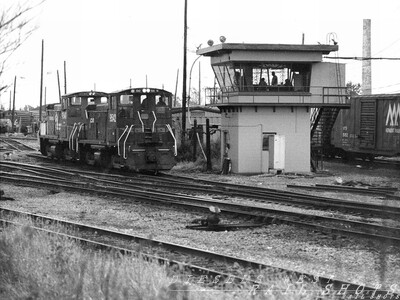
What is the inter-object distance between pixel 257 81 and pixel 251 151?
3.15 meters

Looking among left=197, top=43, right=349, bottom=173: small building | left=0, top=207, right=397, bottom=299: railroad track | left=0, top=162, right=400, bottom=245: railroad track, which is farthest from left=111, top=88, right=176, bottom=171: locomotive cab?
left=0, top=207, right=397, bottom=299: railroad track

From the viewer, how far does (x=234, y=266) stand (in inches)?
390

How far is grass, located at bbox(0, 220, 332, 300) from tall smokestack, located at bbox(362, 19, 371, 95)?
44.2 m

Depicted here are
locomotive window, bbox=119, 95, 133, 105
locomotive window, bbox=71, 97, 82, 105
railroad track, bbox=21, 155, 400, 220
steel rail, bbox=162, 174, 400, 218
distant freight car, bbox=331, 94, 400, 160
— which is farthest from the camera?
locomotive window, bbox=71, 97, 82, 105

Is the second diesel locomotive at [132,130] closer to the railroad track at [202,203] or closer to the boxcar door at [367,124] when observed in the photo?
the railroad track at [202,203]

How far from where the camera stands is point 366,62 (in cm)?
5172

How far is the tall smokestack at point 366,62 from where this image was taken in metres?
51.6

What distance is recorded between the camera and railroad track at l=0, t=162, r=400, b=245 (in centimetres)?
1320

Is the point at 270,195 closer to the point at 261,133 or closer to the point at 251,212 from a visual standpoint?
the point at 251,212

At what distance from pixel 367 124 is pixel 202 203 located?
1825 centimetres

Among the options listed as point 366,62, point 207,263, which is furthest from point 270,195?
point 366,62

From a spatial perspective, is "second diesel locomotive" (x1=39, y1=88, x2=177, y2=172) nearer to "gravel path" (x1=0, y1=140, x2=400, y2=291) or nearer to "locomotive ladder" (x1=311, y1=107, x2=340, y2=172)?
"gravel path" (x1=0, y1=140, x2=400, y2=291)

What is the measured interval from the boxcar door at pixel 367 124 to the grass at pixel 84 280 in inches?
1046

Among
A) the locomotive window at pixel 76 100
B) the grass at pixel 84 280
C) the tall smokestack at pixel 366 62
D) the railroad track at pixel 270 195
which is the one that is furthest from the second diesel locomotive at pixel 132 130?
the tall smokestack at pixel 366 62
